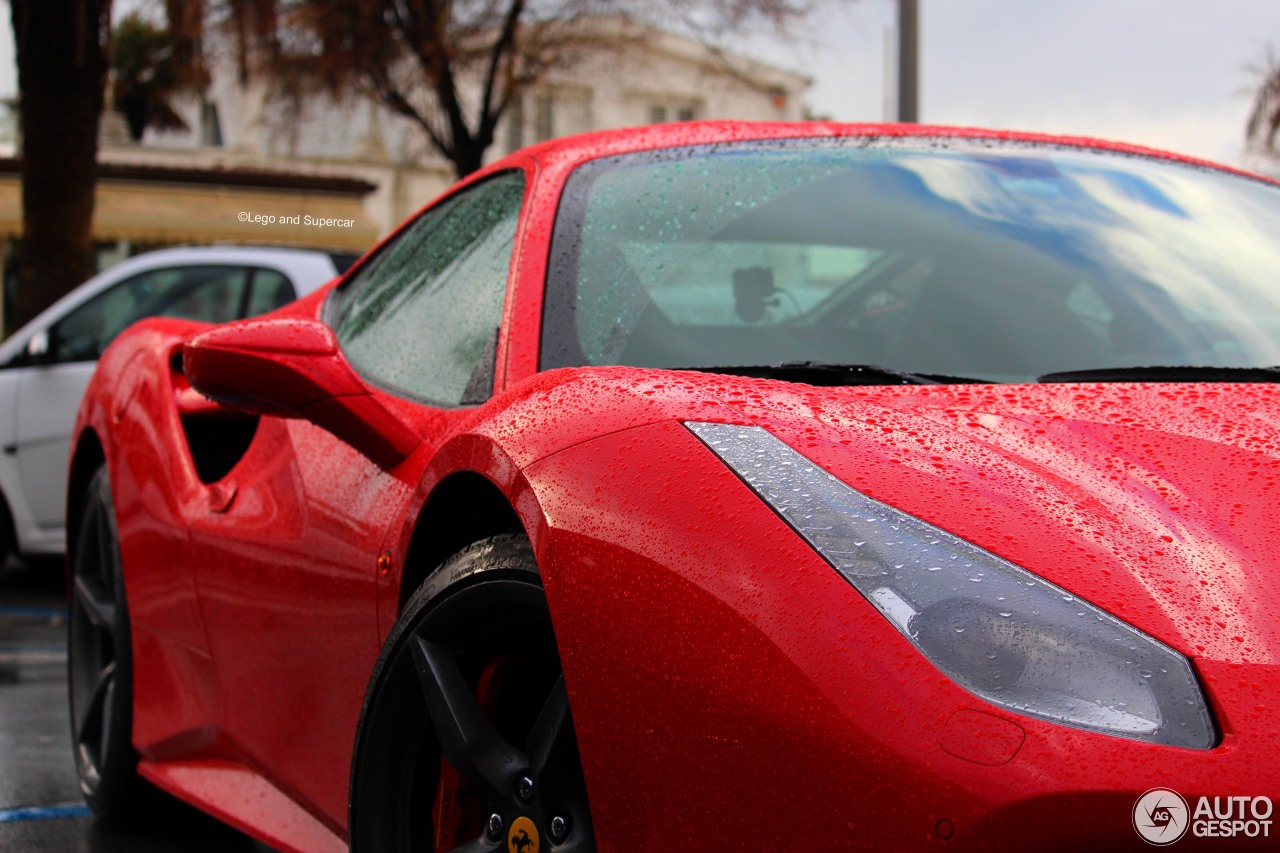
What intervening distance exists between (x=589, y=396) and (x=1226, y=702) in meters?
0.80

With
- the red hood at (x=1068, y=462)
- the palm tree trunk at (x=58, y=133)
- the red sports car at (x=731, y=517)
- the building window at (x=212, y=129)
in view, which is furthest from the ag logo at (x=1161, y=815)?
the building window at (x=212, y=129)

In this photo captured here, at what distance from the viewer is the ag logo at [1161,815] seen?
4.54 ft

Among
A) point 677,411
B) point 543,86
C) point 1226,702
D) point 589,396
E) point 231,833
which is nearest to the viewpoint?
point 1226,702

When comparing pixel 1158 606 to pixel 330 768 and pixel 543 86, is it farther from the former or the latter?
pixel 543 86

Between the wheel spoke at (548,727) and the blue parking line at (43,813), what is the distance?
2210mm

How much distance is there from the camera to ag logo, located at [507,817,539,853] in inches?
75.0

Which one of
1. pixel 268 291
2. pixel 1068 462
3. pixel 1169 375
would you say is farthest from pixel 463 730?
pixel 268 291

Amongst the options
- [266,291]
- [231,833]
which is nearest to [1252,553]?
[231,833]

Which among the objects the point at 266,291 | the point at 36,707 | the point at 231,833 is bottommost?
the point at 36,707

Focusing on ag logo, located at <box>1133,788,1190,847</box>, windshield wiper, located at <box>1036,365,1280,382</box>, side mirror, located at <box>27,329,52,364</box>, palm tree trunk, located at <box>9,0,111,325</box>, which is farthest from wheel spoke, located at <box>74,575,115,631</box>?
palm tree trunk, located at <box>9,0,111,325</box>

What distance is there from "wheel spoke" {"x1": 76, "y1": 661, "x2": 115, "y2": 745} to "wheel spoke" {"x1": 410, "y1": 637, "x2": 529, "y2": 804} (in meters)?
1.87

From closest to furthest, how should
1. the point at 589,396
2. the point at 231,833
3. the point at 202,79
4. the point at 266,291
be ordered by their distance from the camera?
the point at 589,396
the point at 231,833
the point at 266,291
the point at 202,79

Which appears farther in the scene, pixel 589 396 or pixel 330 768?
pixel 330 768

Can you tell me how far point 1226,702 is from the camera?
1446mm
